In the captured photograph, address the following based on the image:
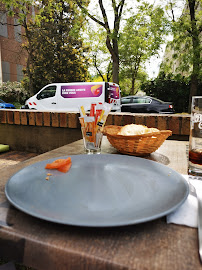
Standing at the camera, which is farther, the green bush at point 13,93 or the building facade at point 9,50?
the building facade at point 9,50

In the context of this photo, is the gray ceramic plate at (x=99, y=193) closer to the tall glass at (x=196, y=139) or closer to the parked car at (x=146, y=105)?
the tall glass at (x=196, y=139)

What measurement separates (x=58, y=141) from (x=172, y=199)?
74.5 inches

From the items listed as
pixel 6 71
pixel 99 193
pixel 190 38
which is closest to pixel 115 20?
pixel 190 38

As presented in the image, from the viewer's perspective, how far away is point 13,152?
98.7 inches

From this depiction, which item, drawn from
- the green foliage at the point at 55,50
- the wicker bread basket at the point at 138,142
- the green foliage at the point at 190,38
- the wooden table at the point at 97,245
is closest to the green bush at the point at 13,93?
the green foliage at the point at 55,50

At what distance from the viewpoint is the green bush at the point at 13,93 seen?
56.6ft

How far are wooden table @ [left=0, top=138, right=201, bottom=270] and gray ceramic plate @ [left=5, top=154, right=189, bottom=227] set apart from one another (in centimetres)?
3

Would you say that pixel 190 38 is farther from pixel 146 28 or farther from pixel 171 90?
pixel 171 90

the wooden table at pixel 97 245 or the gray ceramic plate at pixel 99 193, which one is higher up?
the gray ceramic plate at pixel 99 193

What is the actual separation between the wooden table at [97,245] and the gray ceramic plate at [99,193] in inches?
1.3

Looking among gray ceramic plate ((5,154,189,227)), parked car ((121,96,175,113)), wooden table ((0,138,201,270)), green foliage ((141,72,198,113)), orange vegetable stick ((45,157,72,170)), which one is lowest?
wooden table ((0,138,201,270))

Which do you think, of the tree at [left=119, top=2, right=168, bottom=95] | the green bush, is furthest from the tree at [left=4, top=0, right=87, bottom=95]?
the tree at [left=119, top=2, right=168, bottom=95]

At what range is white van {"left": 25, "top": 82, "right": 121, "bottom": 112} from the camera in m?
A: 9.47

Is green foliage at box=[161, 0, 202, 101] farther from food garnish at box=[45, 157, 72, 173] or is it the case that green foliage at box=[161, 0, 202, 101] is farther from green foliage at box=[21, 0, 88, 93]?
food garnish at box=[45, 157, 72, 173]
